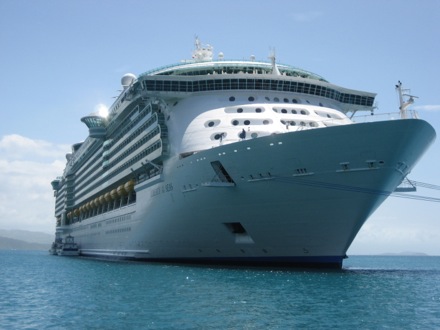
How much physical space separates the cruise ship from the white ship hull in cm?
6

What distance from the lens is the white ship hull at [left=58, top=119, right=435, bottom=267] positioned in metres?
25.2

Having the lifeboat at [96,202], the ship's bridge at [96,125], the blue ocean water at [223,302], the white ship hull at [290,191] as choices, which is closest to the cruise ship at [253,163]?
the white ship hull at [290,191]

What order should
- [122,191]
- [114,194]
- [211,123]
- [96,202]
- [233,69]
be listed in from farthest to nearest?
[96,202] < [114,194] < [122,191] < [233,69] < [211,123]

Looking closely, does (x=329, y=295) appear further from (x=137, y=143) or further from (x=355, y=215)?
(x=137, y=143)

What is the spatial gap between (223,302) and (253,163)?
401 inches

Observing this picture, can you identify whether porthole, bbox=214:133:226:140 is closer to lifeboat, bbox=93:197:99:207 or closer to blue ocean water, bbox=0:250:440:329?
blue ocean water, bbox=0:250:440:329

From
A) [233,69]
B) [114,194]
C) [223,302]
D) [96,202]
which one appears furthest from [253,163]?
[96,202]

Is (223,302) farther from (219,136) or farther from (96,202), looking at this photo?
(96,202)

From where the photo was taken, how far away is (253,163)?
27.4m

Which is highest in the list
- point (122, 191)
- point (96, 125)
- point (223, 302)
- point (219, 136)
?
point (96, 125)

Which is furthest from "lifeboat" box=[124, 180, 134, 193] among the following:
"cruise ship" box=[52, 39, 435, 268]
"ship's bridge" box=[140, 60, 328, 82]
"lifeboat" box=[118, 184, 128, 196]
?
"ship's bridge" box=[140, 60, 328, 82]

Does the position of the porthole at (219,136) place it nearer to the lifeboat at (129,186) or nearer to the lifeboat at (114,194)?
the lifeboat at (129,186)

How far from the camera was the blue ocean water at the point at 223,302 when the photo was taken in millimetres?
15430

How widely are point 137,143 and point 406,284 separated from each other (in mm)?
24536
